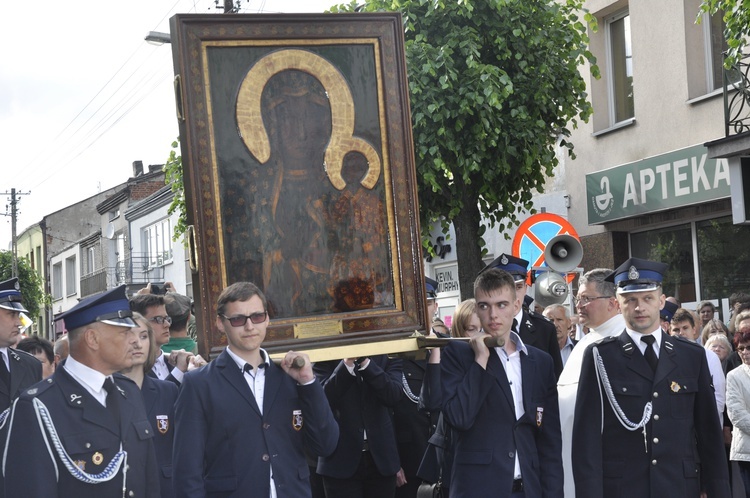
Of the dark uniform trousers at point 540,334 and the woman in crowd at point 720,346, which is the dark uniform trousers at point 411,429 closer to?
the dark uniform trousers at point 540,334

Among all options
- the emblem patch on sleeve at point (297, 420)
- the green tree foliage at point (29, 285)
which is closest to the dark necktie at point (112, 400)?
the emblem patch on sleeve at point (297, 420)

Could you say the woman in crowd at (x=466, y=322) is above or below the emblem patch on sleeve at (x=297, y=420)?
above

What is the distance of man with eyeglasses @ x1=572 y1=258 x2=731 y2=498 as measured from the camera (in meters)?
6.21

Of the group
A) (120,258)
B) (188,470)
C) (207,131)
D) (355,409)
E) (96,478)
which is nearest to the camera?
(96,478)

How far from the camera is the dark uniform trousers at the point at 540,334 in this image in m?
8.16

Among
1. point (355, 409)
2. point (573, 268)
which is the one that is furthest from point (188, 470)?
point (573, 268)

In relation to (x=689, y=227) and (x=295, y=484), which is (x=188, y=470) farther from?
(x=689, y=227)

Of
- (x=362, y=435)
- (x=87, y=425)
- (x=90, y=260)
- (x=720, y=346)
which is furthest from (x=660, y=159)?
(x=90, y=260)

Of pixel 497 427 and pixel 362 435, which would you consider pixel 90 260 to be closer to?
pixel 362 435

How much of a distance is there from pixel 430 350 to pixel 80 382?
76.0 inches

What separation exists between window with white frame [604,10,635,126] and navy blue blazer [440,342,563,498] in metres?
13.0

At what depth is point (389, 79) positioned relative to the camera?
6109 mm

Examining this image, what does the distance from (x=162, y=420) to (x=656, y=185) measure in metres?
12.3

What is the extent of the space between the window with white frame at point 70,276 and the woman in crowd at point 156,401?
228ft
